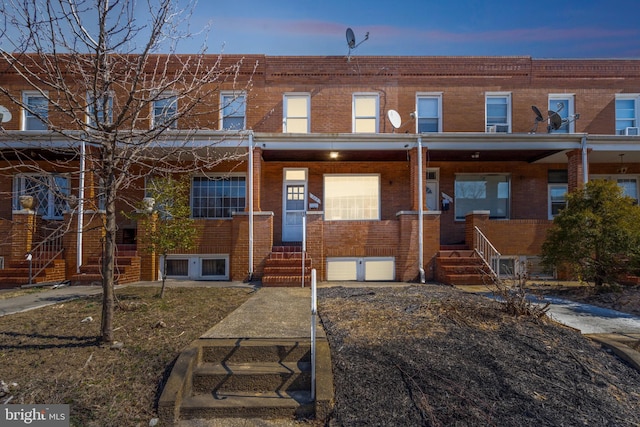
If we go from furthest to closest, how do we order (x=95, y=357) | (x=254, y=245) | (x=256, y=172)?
(x=256, y=172) < (x=254, y=245) < (x=95, y=357)

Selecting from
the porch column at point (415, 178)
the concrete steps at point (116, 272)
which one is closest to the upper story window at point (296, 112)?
the porch column at point (415, 178)

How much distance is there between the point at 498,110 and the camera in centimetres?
1345

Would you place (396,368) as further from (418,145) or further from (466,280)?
(418,145)

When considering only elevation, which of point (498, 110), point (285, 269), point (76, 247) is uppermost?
point (498, 110)

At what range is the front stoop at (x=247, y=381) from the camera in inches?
138

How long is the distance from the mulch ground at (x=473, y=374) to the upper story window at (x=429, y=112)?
921 cm

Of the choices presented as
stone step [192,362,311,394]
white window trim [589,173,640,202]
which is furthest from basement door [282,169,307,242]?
white window trim [589,173,640,202]

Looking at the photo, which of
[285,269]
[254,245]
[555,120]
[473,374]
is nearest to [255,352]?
[473,374]

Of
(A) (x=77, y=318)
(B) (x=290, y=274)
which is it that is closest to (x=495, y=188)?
(B) (x=290, y=274)

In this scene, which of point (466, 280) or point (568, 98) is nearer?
point (466, 280)

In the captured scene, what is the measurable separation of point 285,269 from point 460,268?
491cm

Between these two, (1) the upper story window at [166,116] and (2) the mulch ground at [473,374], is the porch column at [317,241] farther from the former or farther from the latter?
(1) the upper story window at [166,116]

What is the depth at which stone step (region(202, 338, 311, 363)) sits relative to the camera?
Result: 4.22 m

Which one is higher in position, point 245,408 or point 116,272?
point 116,272
